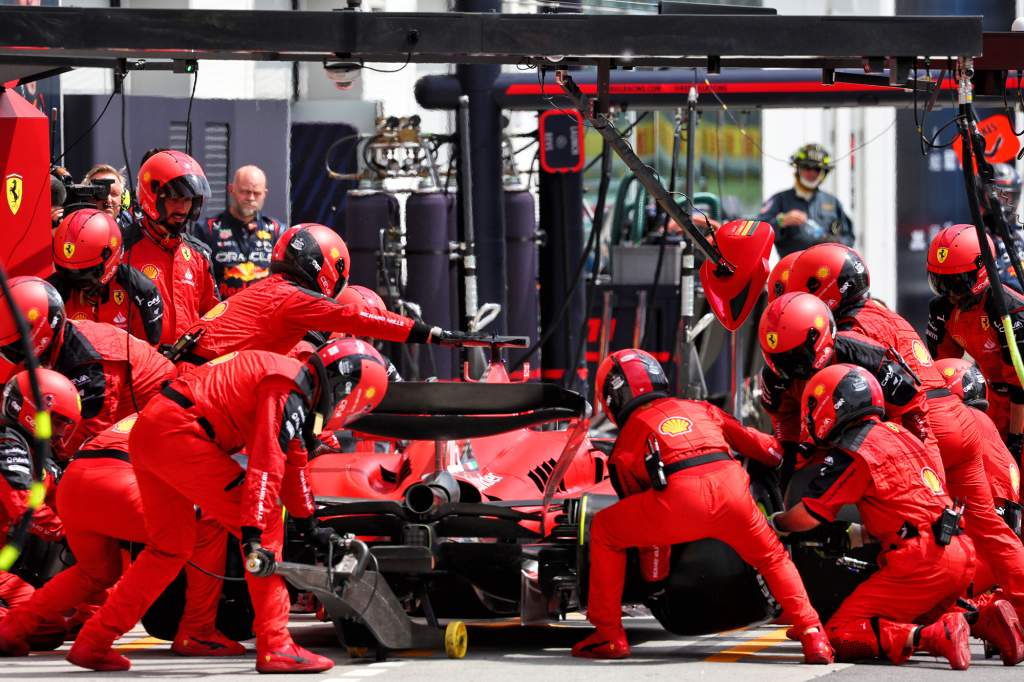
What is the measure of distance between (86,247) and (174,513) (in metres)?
2.20

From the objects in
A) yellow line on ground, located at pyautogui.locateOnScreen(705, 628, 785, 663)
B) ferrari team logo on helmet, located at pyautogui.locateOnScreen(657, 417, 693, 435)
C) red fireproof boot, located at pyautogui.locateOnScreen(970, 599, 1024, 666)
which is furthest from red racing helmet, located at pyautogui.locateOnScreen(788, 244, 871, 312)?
red fireproof boot, located at pyautogui.locateOnScreen(970, 599, 1024, 666)

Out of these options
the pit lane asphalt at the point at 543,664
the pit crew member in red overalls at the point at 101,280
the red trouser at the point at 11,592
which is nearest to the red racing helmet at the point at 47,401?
the red trouser at the point at 11,592

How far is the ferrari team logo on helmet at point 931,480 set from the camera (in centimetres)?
889

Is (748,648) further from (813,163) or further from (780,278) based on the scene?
(813,163)

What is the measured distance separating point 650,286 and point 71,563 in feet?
25.0

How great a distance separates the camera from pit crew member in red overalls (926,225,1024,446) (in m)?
10.8

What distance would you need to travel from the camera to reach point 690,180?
38.8 feet

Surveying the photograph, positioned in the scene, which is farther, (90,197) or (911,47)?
(90,197)

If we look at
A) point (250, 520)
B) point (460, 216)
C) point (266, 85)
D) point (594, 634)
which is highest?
point (266, 85)

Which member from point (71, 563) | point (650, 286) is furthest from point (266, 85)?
point (71, 563)

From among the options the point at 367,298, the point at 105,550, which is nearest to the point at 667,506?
the point at 367,298

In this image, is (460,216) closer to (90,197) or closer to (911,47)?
(90,197)

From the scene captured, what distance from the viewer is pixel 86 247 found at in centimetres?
1034

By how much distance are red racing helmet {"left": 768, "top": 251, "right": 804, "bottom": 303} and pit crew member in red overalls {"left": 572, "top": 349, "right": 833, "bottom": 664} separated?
152 centimetres
